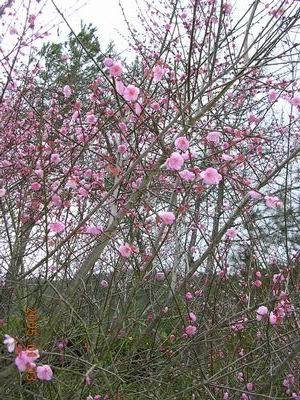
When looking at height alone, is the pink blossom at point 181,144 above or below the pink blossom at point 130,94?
below

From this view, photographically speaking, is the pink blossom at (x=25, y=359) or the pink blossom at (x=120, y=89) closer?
the pink blossom at (x=25, y=359)

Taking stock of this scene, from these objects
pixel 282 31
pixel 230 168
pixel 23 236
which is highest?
pixel 282 31

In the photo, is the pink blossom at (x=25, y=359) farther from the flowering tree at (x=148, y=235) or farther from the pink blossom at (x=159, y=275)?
the pink blossom at (x=159, y=275)

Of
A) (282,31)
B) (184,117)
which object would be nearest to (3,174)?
(184,117)

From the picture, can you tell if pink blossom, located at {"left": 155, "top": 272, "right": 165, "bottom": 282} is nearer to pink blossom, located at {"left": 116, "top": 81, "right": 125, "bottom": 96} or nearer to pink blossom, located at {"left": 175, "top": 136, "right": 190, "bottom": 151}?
pink blossom, located at {"left": 175, "top": 136, "right": 190, "bottom": 151}

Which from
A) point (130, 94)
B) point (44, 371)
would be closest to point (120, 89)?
point (130, 94)

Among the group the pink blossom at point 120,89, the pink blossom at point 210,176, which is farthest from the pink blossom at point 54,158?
the pink blossom at point 210,176

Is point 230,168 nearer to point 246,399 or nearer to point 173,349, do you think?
point 173,349

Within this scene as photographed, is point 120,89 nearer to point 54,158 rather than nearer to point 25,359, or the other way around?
point 54,158

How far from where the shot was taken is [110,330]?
4316 millimetres

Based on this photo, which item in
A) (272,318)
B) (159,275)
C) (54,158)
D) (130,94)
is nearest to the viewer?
(130,94)

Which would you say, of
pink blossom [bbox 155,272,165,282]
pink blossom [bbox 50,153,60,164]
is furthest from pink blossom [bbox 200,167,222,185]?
pink blossom [bbox 155,272,165,282]

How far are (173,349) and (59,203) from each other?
1.40 meters

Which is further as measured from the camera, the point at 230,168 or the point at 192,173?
the point at 230,168
